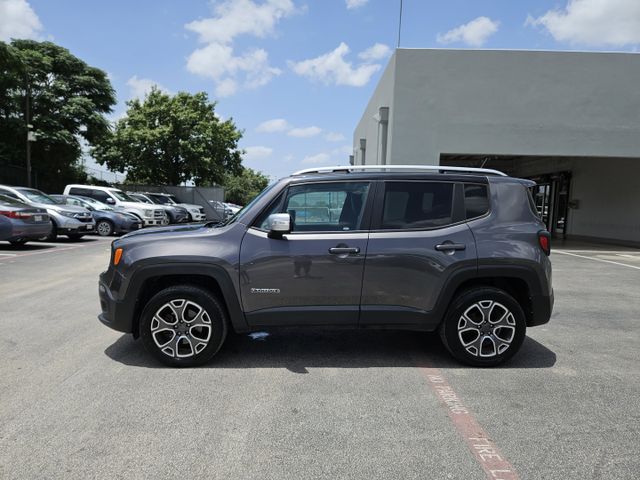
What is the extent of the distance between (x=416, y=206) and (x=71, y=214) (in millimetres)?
14203

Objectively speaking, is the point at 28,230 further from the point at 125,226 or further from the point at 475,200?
the point at 475,200

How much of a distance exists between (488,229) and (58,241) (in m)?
15.0

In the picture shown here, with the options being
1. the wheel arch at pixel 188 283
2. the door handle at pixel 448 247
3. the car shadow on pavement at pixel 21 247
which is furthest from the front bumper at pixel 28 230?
the door handle at pixel 448 247

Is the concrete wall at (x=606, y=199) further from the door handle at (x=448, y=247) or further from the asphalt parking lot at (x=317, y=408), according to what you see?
the door handle at (x=448, y=247)

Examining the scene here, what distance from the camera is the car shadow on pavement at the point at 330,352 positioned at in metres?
4.62

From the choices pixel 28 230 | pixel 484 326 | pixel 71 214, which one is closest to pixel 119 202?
pixel 71 214

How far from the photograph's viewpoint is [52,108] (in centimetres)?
2936

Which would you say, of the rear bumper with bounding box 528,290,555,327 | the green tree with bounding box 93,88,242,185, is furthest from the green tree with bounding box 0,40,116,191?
the rear bumper with bounding box 528,290,555,327

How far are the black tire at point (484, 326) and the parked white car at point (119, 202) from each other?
62.3ft

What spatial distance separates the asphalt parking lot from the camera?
2.91 meters

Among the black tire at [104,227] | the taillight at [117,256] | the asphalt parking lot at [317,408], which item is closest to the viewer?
the asphalt parking lot at [317,408]

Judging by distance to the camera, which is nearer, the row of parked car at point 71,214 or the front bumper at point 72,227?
the row of parked car at point 71,214

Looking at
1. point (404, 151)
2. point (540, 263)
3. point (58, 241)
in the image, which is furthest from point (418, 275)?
point (58, 241)

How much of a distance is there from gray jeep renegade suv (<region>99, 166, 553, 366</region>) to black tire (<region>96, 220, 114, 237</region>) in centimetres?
1493
